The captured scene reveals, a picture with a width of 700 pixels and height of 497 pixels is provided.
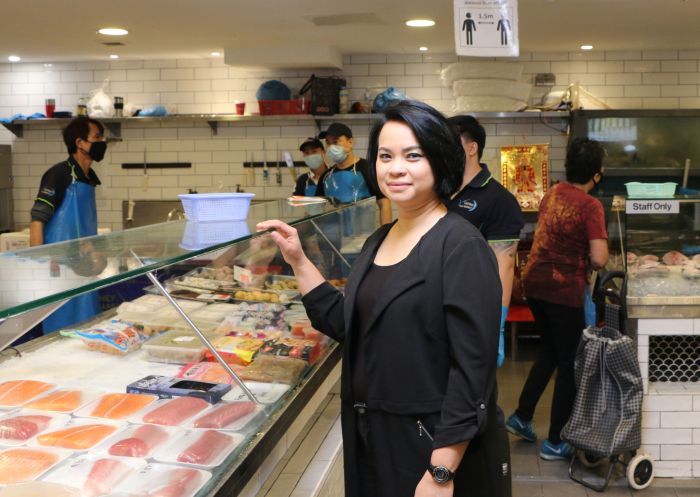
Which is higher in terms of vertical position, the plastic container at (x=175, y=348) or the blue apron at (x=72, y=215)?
the blue apron at (x=72, y=215)

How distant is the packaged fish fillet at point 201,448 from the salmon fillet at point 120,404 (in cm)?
19

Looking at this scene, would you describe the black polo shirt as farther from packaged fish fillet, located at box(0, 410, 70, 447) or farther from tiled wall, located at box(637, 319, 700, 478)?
packaged fish fillet, located at box(0, 410, 70, 447)

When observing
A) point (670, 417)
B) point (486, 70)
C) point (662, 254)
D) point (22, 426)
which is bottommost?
point (670, 417)

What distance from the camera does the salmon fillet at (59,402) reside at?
2.27 metres

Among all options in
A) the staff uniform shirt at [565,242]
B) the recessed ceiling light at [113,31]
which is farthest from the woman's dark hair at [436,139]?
the recessed ceiling light at [113,31]

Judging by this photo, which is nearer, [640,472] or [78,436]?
[78,436]

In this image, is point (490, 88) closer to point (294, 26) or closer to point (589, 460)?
point (294, 26)

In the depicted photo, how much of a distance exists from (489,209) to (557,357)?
1.41 meters

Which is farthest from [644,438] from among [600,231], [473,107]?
[473,107]

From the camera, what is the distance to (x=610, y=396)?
4141mm

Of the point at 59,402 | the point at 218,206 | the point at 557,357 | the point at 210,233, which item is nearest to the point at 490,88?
the point at 557,357

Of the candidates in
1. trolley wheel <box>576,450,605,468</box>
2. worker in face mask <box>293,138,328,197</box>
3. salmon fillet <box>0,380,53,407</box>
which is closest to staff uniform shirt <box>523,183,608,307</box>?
trolley wheel <box>576,450,605,468</box>

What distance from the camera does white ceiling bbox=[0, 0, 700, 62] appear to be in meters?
5.57

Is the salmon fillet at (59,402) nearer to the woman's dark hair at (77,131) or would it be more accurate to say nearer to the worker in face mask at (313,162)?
the woman's dark hair at (77,131)
